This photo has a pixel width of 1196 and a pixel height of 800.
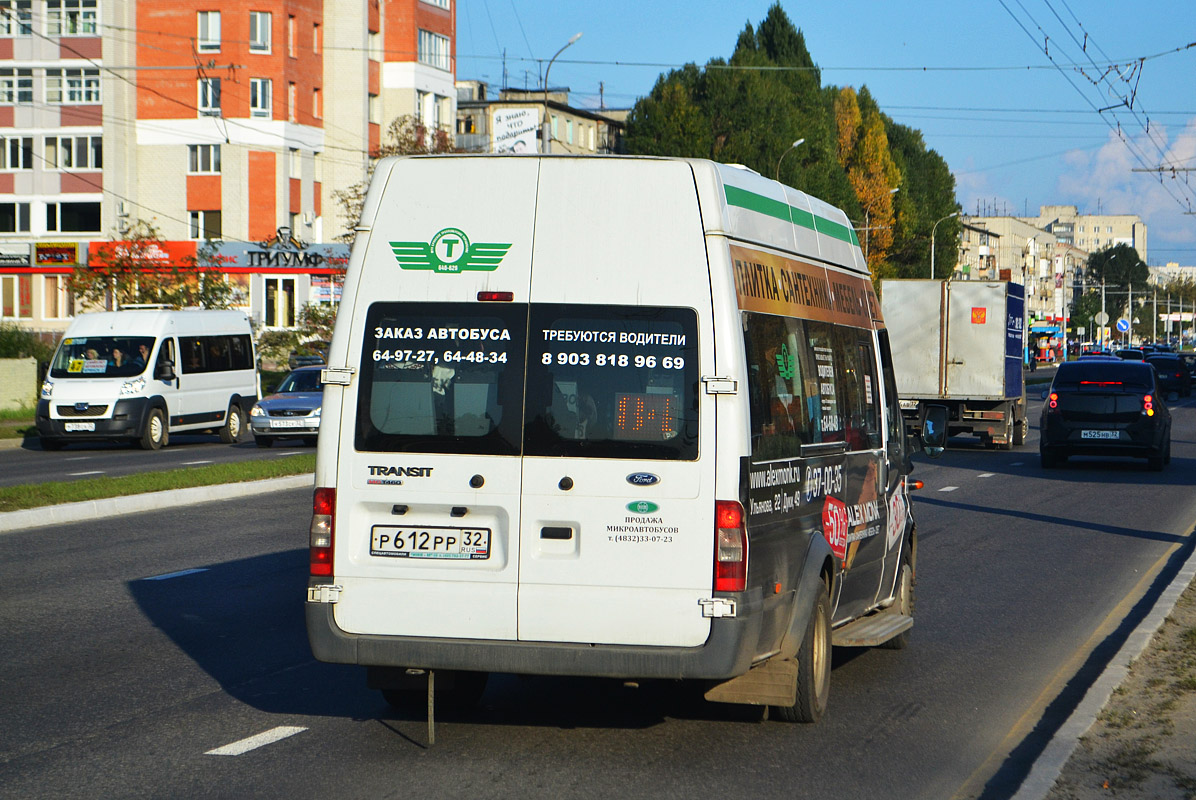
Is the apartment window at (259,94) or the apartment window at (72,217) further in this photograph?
the apartment window at (72,217)

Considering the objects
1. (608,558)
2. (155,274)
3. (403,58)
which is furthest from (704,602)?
(403,58)

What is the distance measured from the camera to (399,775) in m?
5.87

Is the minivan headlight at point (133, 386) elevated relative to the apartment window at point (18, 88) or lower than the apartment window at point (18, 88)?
lower

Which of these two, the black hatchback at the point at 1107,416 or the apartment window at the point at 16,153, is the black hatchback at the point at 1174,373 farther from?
the apartment window at the point at 16,153

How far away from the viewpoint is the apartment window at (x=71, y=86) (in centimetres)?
6838

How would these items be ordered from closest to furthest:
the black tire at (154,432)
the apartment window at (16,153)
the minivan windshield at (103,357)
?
the black tire at (154,432)
the minivan windshield at (103,357)
the apartment window at (16,153)

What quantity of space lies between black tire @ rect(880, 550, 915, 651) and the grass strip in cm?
770

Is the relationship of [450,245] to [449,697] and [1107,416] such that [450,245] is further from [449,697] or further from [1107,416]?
[1107,416]

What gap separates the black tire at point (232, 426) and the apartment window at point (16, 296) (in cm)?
4158

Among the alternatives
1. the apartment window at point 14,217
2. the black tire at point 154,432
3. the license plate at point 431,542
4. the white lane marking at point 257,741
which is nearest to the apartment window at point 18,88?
the apartment window at point 14,217

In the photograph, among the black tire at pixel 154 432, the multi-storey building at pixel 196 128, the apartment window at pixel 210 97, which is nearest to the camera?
the black tire at pixel 154 432

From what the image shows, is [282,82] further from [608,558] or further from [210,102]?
[608,558]

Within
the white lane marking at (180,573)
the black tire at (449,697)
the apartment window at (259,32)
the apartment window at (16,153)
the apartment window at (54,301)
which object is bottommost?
the white lane marking at (180,573)

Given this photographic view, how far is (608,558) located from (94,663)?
3.77 metres
